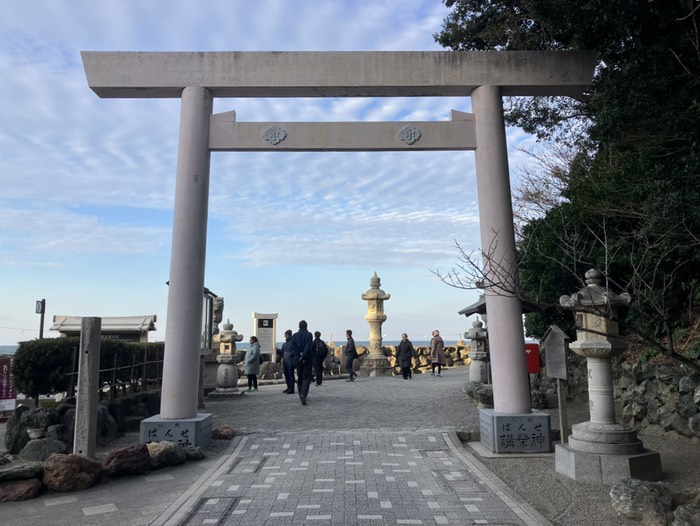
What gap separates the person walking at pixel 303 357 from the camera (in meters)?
11.3

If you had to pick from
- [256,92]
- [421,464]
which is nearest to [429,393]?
[421,464]

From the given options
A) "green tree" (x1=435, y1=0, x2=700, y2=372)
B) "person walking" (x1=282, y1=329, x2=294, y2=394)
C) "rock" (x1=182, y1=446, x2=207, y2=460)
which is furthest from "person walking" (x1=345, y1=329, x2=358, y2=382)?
"rock" (x1=182, y1=446, x2=207, y2=460)

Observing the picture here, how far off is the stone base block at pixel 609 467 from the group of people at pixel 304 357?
6.21 m

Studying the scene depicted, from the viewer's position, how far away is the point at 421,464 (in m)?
6.71

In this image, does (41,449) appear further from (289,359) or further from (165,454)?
(289,359)

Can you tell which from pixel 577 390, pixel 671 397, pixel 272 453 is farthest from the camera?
pixel 577 390

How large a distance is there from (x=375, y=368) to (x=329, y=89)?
1432cm

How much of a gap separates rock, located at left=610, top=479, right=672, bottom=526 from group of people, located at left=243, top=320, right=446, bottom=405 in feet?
23.2

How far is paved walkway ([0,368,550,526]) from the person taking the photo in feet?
16.2

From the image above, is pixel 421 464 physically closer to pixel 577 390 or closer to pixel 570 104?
pixel 577 390

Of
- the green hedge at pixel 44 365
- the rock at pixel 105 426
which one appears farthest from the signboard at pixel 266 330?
the rock at pixel 105 426

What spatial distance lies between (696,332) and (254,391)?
10360mm

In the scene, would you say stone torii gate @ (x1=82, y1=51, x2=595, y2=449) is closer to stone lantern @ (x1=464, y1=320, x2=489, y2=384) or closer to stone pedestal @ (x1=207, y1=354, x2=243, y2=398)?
stone lantern @ (x1=464, y1=320, x2=489, y2=384)

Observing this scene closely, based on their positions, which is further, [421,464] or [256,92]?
[256,92]
